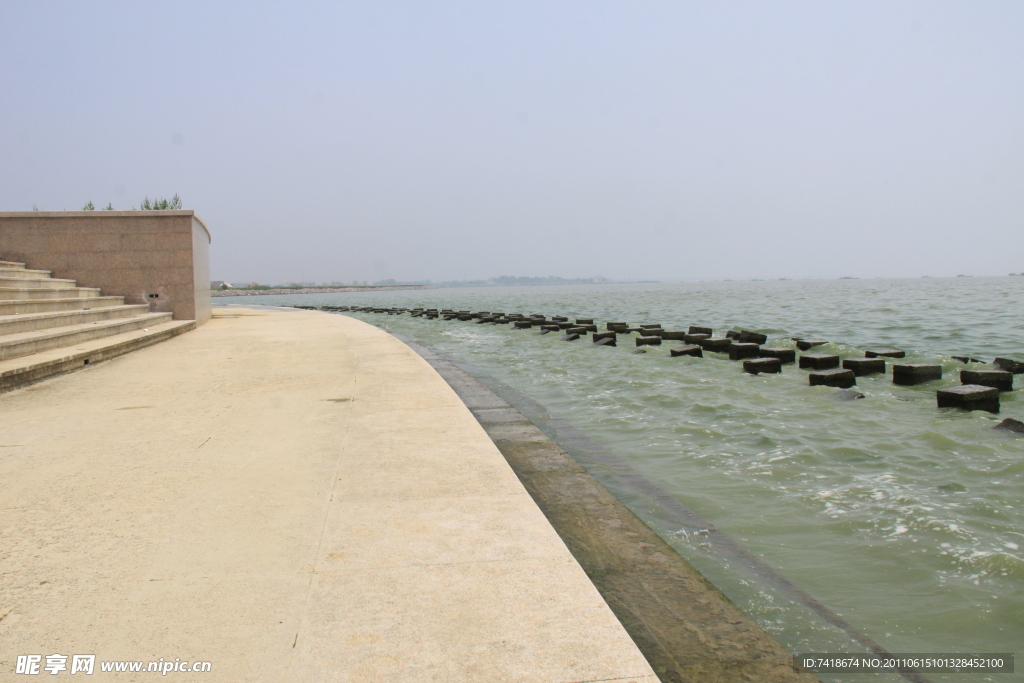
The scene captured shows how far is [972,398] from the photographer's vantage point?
297 inches

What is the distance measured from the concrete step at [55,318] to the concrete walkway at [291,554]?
4.24 metres

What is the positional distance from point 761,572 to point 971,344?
53.8 ft

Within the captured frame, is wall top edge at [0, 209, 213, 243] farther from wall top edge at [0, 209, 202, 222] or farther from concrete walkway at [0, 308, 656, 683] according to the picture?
concrete walkway at [0, 308, 656, 683]

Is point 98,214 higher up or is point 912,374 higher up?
point 98,214

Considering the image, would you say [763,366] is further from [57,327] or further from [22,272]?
[22,272]

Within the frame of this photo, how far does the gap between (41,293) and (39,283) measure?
1.30 meters

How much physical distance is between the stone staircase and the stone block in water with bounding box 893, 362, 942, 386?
11.4 meters

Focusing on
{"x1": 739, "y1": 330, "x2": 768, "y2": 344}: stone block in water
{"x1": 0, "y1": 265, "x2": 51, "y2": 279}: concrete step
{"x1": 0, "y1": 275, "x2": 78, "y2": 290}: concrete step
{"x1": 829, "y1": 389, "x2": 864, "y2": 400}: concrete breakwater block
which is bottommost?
{"x1": 829, "y1": 389, "x2": 864, "y2": 400}: concrete breakwater block

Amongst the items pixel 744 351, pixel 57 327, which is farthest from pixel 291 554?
pixel 744 351

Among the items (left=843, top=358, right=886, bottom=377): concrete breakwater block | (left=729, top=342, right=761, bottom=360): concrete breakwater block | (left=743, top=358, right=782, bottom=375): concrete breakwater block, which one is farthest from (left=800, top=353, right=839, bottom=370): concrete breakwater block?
(left=729, top=342, right=761, bottom=360): concrete breakwater block

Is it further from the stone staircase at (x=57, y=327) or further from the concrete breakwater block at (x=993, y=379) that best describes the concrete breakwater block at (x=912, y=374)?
the stone staircase at (x=57, y=327)

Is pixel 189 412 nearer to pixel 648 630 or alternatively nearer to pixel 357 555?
pixel 357 555

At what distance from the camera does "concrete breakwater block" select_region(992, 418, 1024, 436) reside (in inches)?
254

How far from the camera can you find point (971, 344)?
52.5ft
